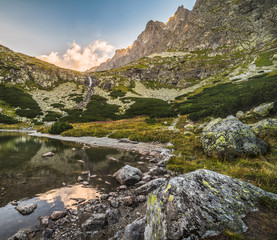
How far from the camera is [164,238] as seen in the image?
3318 millimetres

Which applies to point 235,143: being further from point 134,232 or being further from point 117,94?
point 117,94

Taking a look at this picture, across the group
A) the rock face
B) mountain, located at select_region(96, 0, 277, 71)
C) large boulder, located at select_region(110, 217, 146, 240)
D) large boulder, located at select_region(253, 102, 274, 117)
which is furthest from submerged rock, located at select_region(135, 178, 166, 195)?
mountain, located at select_region(96, 0, 277, 71)

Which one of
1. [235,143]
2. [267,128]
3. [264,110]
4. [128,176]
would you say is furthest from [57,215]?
[264,110]

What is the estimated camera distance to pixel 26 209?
677 centimetres

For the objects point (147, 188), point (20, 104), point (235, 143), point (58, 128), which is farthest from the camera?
point (20, 104)

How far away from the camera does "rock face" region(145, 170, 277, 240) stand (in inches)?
128

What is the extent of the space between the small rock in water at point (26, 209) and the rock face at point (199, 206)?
6.40m

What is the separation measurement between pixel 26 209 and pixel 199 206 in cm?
819

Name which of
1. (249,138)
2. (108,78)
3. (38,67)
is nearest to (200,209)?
(249,138)

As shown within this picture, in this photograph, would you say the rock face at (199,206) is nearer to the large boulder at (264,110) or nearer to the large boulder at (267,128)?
the large boulder at (267,128)

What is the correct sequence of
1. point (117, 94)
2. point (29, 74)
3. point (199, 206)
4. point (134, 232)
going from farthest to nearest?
1. point (29, 74)
2. point (117, 94)
3. point (134, 232)
4. point (199, 206)

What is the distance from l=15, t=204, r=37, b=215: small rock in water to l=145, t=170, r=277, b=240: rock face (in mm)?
6397

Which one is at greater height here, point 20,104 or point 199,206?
point 20,104

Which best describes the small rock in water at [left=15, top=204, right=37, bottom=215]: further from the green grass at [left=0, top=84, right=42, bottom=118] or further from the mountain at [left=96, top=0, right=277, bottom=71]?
the mountain at [left=96, top=0, right=277, bottom=71]
